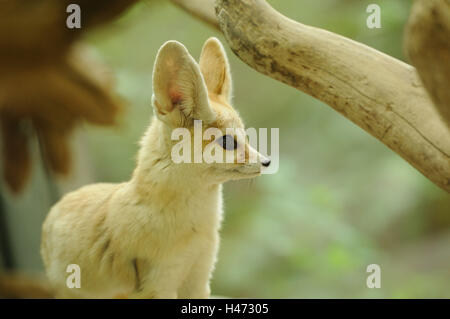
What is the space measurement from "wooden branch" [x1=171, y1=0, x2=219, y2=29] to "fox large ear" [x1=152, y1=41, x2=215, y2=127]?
45 centimetres

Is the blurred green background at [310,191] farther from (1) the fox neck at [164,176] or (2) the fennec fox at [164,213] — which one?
(1) the fox neck at [164,176]

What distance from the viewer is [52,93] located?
1.36 m

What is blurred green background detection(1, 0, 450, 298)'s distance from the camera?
363cm

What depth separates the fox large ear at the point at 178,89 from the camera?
152 centimetres

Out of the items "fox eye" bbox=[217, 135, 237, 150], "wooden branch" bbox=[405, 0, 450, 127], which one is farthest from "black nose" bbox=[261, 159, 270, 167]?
"wooden branch" bbox=[405, 0, 450, 127]

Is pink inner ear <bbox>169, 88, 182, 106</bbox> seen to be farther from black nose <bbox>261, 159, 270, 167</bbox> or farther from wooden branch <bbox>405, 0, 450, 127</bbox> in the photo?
wooden branch <bbox>405, 0, 450, 127</bbox>

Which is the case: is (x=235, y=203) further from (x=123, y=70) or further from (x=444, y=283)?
(x=444, y=283)

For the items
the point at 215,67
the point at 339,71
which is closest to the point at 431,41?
the point at 339,71

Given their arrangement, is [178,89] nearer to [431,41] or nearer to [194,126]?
[194,126]

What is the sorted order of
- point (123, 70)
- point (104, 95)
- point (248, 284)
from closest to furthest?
point (104, 95) → point (123, 70) → point (248, 284)

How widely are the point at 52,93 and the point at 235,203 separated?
293cm

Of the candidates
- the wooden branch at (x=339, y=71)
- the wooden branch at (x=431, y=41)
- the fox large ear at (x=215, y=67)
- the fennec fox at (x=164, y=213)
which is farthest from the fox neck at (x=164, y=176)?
the wooden branch at (x=431, y=41)
